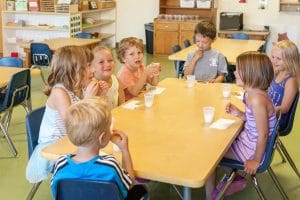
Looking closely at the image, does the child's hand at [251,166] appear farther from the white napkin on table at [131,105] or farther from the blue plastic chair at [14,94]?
the blue plastic chair at [14,94]

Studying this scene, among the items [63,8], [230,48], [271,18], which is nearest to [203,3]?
[271,18]

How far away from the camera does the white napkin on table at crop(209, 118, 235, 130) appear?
241 centimetres

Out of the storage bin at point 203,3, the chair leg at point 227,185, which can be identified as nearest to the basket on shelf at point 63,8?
the storage bin at point 203,3

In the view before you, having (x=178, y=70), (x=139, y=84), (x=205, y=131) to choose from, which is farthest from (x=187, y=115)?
(x=178, y=70)

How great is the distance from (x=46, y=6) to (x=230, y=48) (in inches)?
149

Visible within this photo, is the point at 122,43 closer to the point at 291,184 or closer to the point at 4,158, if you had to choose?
the point at 4,158

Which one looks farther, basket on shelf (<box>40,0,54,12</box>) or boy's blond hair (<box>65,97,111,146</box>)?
basket on shelf (<box>40,0,54,12</box>)

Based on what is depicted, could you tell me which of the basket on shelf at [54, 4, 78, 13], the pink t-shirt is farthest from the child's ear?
the basket on shelf at [54, 4, 78, 13]

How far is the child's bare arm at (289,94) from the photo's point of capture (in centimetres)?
297

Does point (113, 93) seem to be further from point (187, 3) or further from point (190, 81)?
point (187, 3)

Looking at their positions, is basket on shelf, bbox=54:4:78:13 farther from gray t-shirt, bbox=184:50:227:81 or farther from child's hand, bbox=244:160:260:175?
child's hand, bbox=244:160:260:175

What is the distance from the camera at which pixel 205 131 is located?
7.64 feet

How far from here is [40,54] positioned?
595cm

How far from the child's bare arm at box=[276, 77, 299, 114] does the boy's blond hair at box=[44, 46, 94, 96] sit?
134 cm
